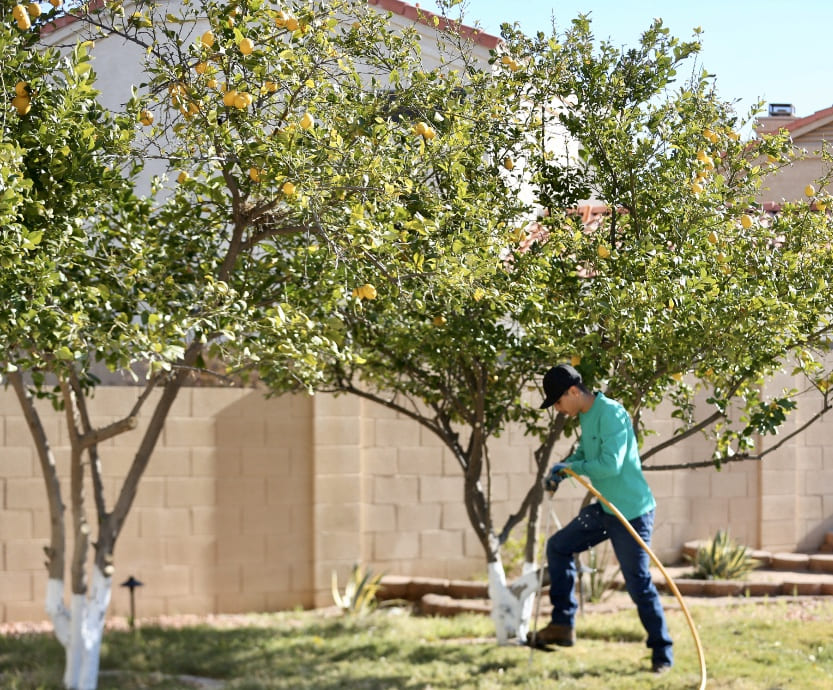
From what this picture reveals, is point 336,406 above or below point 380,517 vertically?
above

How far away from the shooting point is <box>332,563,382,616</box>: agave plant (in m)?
9.09

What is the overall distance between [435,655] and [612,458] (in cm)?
210

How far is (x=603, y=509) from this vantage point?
645 centimetres

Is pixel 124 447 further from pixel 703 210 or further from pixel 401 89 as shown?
pixel 703 210

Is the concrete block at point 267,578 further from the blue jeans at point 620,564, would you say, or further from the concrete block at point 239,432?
the blue jeans at point 620,564

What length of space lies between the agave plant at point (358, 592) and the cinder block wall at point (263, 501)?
0.12 m

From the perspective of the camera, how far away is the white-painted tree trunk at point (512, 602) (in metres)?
7.25

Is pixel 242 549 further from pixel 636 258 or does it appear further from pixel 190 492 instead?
pixel 636 258

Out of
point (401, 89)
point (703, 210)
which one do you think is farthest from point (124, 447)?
point (703, 210)

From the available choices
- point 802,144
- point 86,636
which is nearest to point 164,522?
point 86,636

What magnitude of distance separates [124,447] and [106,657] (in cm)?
205

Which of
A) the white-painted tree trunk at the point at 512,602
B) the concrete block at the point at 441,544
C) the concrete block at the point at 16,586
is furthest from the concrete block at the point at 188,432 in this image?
the white-painted tree trunk at the point at 512,602

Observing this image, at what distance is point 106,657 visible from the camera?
746 cm

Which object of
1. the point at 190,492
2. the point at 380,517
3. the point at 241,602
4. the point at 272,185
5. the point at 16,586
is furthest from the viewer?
the point at 380,517
